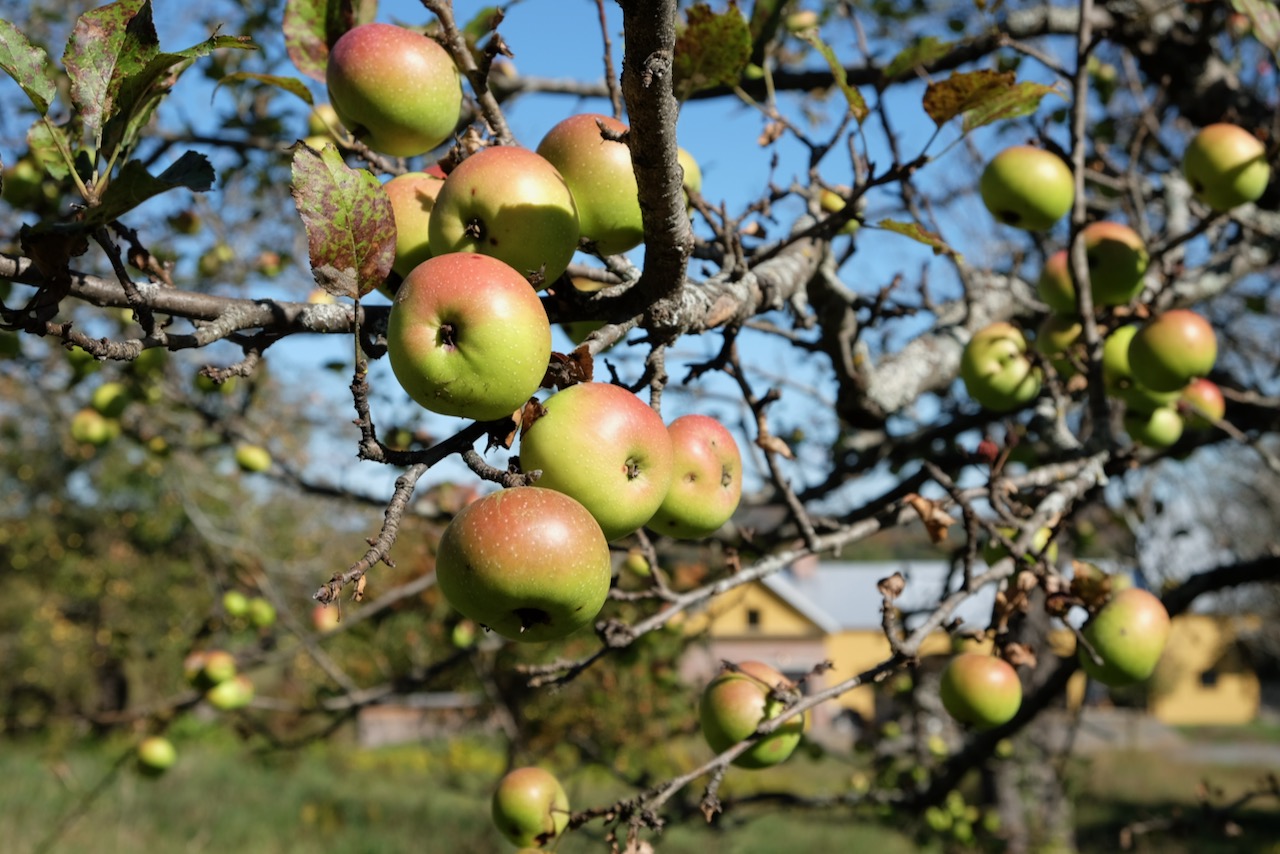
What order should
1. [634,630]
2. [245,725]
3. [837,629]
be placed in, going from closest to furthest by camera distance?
[634,630]
[245,725]
[837,629]

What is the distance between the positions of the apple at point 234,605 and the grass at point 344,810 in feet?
6.88

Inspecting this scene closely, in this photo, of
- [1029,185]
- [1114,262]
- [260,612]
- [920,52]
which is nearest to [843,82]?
[920,52]

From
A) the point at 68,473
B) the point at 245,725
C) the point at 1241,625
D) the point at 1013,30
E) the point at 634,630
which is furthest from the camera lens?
the point at 1241,625

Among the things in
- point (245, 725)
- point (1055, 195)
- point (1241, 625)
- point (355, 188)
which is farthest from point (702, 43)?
point (1241, 625)

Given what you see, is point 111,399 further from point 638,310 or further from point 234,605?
point 638,310

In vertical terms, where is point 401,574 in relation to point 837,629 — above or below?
above

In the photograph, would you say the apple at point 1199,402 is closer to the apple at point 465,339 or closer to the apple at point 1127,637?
the apple at point 1127,637

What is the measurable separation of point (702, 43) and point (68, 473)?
57.6 feet

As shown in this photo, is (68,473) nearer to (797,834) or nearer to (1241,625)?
(797,834)

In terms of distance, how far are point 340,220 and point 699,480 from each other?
1.87 feet

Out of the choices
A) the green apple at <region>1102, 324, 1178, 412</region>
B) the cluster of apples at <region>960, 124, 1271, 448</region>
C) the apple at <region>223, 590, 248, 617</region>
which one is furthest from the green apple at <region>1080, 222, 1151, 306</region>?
the apple at <region>223, 590, 248, 617</region>

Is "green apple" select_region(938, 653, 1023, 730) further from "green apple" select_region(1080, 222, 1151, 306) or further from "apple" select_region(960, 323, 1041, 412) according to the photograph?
"green apple" select_region(1080, 222, 1151, 306)

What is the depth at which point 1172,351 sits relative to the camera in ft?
7.02

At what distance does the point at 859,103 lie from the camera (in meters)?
1.43
